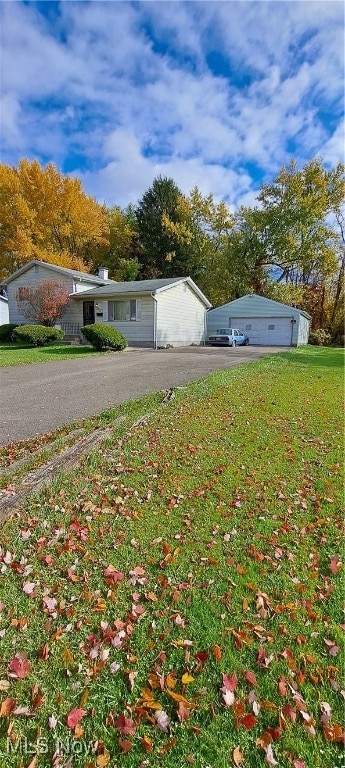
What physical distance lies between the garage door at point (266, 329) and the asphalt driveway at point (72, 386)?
48.2 feet

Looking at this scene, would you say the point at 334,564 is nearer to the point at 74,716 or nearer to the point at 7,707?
the point at 74,716

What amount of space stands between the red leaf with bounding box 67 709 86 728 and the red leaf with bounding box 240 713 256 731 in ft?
2.44

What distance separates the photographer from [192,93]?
8141mm

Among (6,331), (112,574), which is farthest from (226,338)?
(112,574)

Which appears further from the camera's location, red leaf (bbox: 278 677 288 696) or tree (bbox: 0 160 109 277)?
tree (bbox: 0 160 109 277)

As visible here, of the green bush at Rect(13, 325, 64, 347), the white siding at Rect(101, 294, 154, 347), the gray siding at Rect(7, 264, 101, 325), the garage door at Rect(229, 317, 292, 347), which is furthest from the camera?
the garage door at Rect(229, 317, 292, 347)

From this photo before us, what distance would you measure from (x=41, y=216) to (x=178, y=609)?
114 feet

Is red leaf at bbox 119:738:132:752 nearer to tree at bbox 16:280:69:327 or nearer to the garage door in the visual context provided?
tree at bbox 16:280:69:327

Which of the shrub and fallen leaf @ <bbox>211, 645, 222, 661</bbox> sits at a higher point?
the shrub

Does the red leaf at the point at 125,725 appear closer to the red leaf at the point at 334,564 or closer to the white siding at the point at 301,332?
the red leaf at the point at 334,564

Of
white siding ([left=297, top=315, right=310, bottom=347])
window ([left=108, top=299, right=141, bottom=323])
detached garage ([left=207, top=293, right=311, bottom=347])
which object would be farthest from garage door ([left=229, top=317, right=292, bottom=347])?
window ([left=108, top=299, right=141, bottom=323])

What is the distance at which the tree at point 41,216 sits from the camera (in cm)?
2944

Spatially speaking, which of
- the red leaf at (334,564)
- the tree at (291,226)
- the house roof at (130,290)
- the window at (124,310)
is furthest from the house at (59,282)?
the red leaf at (334,564)

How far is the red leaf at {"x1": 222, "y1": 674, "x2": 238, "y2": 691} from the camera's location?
5.77 feet
